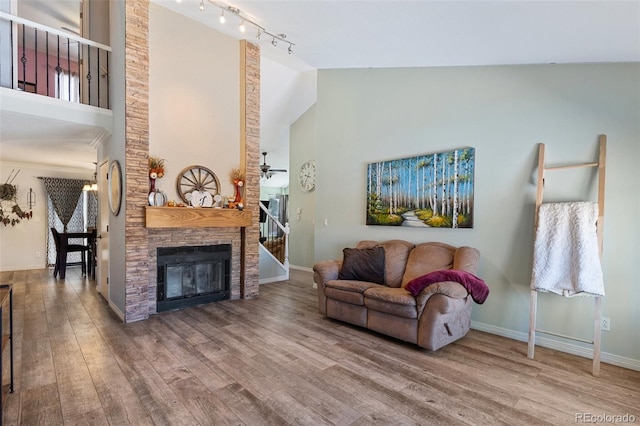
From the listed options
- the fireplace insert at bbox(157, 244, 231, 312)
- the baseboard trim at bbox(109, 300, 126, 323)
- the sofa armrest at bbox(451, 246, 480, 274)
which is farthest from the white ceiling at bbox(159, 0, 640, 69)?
the baseboard trim at bbox(109, 300, 126, 323)

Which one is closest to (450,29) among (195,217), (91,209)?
(195,217)

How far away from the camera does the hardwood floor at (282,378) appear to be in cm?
200

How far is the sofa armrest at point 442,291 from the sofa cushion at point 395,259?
787 mm

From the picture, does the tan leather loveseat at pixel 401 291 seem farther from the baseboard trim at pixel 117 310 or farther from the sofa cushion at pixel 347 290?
the baseboard trim at pixel 117 310

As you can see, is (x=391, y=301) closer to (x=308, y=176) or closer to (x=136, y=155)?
(x=136, y=155)

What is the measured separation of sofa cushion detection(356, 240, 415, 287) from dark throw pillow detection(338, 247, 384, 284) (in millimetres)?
87

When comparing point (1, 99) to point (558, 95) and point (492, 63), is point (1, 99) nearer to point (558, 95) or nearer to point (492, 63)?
point (492, 63)

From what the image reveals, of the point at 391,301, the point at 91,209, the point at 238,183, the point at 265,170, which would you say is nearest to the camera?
the point at 391,301

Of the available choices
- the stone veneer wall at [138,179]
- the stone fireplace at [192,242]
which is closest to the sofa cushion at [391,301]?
the stone fireplace at [192,242]

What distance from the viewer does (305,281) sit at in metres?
5.98

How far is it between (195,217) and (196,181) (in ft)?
1.84

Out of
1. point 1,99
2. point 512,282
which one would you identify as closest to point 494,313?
point 512,282

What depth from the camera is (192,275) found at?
4.29 m

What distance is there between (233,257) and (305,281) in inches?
68.9
